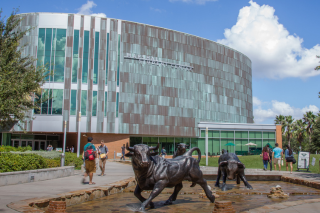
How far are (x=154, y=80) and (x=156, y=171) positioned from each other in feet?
134

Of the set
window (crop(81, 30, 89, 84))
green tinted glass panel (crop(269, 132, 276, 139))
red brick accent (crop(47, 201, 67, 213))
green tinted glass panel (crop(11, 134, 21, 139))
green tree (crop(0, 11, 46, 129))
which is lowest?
red brick accent (crop(47, 201, 67, 213))

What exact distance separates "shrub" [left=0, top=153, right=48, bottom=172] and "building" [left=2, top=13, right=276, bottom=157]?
25.6 m

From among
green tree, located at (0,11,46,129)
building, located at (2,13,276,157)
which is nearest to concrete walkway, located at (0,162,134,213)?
green tree, located at (0,11,46,129)

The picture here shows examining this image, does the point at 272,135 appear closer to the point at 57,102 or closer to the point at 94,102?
the point at 94,102

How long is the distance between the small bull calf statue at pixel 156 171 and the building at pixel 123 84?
3331 centimetres

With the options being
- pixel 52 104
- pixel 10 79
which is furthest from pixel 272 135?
pixel 10 79

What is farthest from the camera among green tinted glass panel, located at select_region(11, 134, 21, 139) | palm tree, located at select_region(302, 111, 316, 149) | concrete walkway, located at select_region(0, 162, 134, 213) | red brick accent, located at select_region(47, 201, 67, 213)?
palm tree, located at select_region(302, 111, 316, 149)

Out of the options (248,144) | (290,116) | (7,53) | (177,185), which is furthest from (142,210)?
(290,116)

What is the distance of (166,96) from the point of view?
47750 mm

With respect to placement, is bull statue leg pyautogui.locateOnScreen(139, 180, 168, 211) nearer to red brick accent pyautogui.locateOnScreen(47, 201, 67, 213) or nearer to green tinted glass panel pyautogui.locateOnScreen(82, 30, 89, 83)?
red brick accent pyautogui.locateOnScreen(47, 201, 67, 213)

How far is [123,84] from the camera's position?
145 feet

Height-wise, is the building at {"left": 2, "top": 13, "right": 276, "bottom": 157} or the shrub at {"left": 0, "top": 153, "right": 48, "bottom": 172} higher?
the building at {"left": 2, "top": 13, "right": 276, "bottom": 157}

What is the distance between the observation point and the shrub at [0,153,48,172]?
11.6 m

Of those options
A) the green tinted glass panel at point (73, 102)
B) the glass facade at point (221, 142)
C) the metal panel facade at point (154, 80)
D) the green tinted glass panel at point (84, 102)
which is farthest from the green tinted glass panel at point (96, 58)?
the glass facade at point (221, 142)
